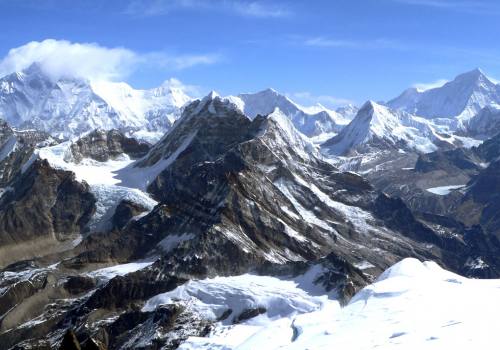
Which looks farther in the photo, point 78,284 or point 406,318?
point 78,284

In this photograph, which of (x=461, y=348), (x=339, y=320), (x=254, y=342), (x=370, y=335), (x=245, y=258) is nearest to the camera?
(x=461, y=348)

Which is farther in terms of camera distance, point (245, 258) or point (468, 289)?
point (245, 258)

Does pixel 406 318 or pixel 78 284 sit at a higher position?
pixel 406 318

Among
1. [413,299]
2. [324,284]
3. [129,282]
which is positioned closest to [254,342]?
[413,299]

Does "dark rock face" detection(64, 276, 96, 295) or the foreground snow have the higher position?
the foreground snow

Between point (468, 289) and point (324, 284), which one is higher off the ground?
point (468, 289)

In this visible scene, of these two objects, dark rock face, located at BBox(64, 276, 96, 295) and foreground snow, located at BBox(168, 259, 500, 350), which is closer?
foreground snow, located at BBox(168, 259, 500, 350)

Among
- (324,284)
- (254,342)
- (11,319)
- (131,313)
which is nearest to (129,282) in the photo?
(131,313)

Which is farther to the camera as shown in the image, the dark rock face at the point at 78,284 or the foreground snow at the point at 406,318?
the dark rock face at the point at 78,284

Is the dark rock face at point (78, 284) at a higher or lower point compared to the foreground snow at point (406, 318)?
lower

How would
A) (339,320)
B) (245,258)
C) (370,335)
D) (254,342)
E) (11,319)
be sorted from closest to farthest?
(370,335) → (339,320) → (254,342) → (11,319) → (245,258)

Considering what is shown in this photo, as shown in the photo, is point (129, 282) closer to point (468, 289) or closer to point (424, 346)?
point (468, 289)
